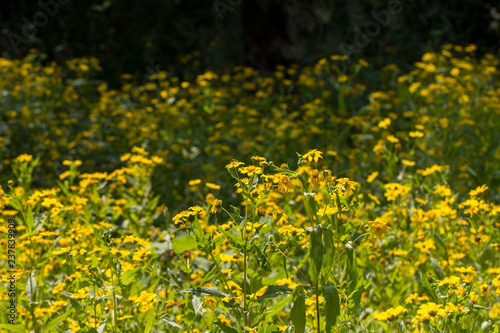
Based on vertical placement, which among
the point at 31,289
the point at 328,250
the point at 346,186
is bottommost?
the point at 31,289

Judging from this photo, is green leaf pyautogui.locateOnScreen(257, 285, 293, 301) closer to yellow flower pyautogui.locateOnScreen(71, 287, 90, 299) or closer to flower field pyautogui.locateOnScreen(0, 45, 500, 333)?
flower field pyautogui.locateOnScreen(0, 45, 500, 333)

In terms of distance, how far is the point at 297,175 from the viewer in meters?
1.64

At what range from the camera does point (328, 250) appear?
1685 mm

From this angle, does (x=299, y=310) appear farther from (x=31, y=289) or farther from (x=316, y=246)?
(x=31, y=289)

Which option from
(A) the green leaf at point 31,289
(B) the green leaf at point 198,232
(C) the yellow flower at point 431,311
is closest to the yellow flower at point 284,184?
(B) the green leaf at point 198,232

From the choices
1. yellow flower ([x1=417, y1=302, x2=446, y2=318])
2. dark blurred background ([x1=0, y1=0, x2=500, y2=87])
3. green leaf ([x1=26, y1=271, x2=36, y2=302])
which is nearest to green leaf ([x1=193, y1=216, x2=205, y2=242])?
yellow flower ([x1=417, y1=302, x2=446, y2=318])

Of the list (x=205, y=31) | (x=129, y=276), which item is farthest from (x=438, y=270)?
(x=205, y=31)

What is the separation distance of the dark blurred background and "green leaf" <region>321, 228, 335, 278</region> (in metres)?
5.34

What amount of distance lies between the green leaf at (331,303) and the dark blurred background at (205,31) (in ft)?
17.7

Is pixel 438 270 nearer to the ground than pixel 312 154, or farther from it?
nearer to the ground

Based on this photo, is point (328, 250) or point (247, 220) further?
point (247, 220)

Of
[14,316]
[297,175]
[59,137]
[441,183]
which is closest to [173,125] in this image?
[59,137]

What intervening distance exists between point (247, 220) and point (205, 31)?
286 inches

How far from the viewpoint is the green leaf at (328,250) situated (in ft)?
5.48
